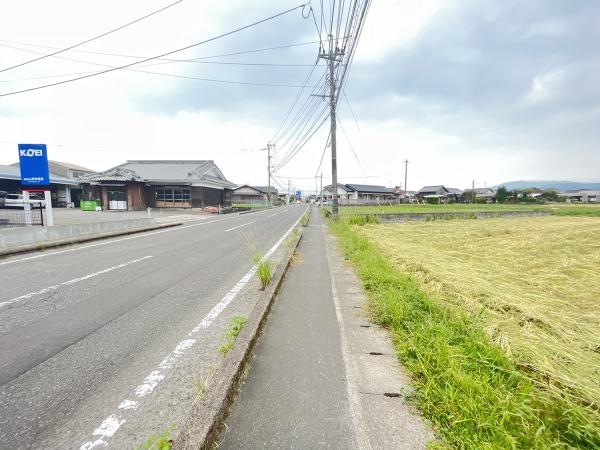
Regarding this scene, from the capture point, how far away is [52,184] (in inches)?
1149

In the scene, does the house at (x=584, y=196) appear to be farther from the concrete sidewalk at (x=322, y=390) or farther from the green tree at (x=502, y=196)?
the concrete sidewalk at (x=322, y=390)

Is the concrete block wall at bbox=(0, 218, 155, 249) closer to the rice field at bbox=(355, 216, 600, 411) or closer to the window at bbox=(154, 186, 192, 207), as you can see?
the rice field at bbox=(355, 216, 600, 411)

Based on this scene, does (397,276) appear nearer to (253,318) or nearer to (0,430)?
(253,318)

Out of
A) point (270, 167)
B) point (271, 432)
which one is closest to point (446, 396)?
point (271, 432)

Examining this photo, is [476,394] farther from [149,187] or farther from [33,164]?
[149,187]

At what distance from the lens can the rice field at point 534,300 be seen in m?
2.36

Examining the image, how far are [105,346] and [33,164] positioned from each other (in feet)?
32.6

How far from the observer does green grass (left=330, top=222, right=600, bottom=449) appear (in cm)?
163

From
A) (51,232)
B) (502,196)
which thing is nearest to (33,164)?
(51,232)

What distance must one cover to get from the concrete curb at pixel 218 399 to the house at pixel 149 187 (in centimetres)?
2774

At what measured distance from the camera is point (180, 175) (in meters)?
30.0

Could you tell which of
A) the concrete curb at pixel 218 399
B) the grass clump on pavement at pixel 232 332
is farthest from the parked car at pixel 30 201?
→ the concrete curb at pixel 218 399

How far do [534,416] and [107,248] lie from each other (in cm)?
990

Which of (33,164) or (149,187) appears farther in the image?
A: (149,187)
